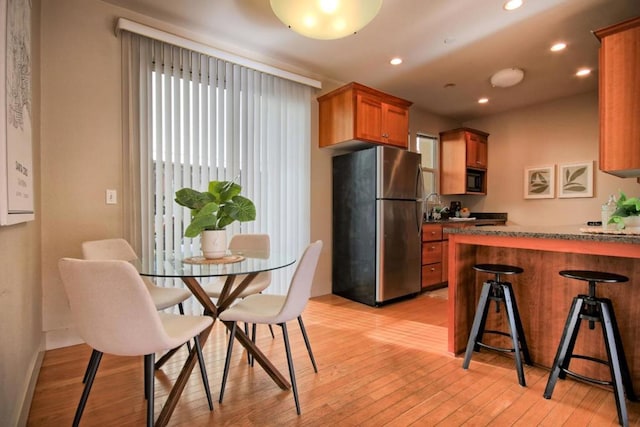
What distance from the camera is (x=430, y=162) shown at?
5.29 metres

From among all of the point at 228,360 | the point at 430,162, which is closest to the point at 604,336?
the point at 228,360

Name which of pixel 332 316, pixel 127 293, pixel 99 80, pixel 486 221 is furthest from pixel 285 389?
pixel 486 221

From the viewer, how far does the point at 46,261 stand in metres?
2.33

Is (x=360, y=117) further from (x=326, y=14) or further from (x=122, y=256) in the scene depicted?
(x=122, y=256)

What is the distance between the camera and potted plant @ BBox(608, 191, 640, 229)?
1811 mm

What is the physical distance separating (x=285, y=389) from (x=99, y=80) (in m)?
2.66

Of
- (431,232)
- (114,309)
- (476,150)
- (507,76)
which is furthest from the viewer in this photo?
(476,150)

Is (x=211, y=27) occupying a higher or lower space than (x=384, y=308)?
higher

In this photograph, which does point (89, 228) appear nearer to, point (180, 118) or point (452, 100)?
point (180, 118)

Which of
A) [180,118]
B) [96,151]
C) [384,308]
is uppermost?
[180,118]

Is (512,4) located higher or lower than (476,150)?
higher

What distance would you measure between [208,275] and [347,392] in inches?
41.1

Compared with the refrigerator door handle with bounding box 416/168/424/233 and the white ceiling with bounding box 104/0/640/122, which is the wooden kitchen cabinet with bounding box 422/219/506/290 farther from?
the white ceiling with bounding box 104/0/640/122

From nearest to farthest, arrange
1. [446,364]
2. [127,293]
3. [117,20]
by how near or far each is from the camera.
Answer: [127,293] < [446,364] < [117,20]
